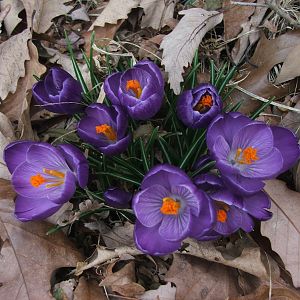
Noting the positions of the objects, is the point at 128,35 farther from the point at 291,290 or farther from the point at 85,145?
the point at 291,290

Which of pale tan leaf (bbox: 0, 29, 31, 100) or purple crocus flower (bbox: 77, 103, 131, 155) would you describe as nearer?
purple crocus flower (bbox: 77, 103, 131, 155)

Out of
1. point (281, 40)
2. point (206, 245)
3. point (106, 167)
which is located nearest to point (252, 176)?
point (206, 245)

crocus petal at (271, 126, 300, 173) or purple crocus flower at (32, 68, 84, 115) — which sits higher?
purple crocus flower at (32, 68, 84, 115)

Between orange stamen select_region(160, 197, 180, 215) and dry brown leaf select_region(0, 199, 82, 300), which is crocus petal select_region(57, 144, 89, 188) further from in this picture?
dry brown leaf select_region(0, 199, 82, 300)

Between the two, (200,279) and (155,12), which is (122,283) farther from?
(155,12)

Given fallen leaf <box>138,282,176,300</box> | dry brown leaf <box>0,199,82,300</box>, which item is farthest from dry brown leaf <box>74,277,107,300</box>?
fallen leaf <box>138,282,176,300</box>

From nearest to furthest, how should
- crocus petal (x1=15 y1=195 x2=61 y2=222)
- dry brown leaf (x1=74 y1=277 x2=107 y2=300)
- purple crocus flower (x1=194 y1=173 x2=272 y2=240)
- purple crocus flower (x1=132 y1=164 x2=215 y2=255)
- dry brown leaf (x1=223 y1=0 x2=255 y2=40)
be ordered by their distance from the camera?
purple crocus flower (x1=132 y1=164 x2=215 y2=255) < purple crocus flower (x1=194 y1=173 x2=272 y2=240) < crocus petal (x1=15 y1=195 x2=61 y2=222) < dry brown leaf (x1=74 y1=277 x2=107 y2=300) < dry brown leaf (x1=223 y1=0 x2=255 y2=40)
